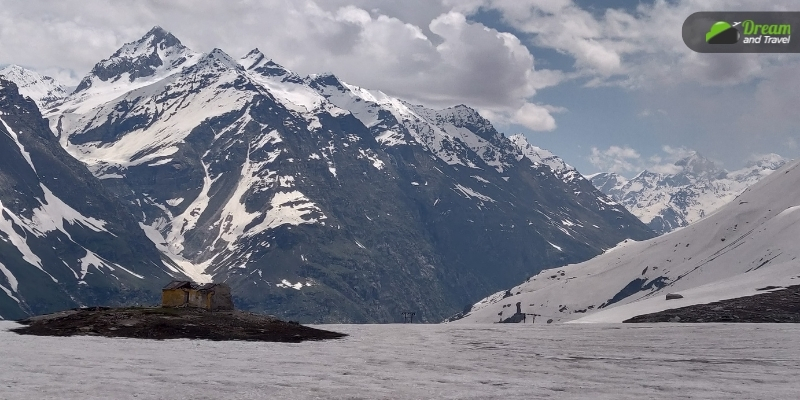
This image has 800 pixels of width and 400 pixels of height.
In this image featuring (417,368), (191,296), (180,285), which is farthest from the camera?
(180,285)

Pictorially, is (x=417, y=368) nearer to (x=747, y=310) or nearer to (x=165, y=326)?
(x=165, y=326)

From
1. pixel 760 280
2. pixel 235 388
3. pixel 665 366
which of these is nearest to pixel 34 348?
pixel 235 388

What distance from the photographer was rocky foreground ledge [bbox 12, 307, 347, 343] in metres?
107

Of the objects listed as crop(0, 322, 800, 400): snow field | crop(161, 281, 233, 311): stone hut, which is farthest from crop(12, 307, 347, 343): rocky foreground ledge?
crop(161, 281, 233, 311): stone hut

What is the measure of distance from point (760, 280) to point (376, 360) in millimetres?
Result: 112744

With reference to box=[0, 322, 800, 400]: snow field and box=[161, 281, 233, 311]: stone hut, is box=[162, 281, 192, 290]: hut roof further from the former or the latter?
box=[0, 322, 800, 400]: snow field

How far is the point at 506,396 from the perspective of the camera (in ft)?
185

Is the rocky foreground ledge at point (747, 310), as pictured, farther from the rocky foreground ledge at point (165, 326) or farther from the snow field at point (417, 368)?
the rocky foreground ledge at point (165, 326)

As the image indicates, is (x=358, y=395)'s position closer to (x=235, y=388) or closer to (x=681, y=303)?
(x=235, y=388)

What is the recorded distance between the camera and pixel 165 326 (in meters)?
111

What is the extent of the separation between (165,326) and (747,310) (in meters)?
86.5

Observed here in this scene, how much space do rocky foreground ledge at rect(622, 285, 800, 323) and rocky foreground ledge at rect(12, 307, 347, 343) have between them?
55759 mm

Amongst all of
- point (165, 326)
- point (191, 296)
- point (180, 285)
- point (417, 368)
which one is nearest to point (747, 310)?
point (417, 368)

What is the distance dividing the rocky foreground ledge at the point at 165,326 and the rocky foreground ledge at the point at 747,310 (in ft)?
183
